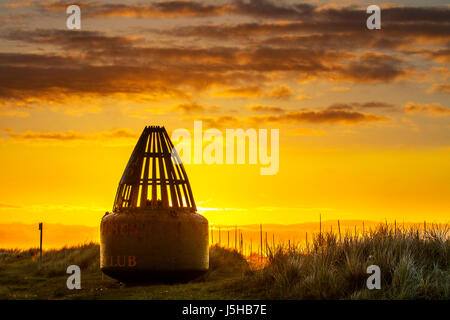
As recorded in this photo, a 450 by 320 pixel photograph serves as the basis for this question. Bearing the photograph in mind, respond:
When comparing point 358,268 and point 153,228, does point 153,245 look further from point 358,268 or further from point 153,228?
point 358,268

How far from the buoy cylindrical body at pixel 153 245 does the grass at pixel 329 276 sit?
0.52 metres

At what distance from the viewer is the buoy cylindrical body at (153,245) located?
21312 mm

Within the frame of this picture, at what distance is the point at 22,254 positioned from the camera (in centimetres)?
3853

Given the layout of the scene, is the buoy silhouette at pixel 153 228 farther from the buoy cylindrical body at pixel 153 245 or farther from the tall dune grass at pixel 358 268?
the tall dune grass at pixel 358 268

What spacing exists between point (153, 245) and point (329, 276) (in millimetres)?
7244

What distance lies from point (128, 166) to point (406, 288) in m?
11.3

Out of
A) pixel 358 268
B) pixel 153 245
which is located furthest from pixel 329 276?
pixel 153 245

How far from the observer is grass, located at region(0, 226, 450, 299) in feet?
50.3

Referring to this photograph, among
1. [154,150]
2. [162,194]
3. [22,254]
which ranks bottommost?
[22,254]

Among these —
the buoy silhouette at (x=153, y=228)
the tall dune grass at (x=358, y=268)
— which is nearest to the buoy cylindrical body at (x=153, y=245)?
the buoy silhouette at (x=153, y=228)

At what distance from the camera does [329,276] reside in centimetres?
1590

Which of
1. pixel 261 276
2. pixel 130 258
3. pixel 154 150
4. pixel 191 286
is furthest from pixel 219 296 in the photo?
pixel 154 150
